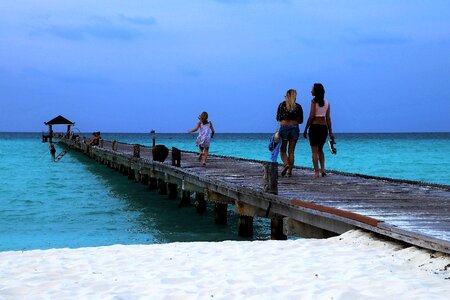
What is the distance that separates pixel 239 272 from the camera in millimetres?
5852

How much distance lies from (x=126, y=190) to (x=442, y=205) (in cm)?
1700

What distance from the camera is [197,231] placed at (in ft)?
45.9

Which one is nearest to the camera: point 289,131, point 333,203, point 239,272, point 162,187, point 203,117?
point 239,272

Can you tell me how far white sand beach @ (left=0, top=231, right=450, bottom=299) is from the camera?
200 inches

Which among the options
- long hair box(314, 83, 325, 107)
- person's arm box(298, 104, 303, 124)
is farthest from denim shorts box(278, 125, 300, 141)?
long hair box(314, 83, 325, 107)

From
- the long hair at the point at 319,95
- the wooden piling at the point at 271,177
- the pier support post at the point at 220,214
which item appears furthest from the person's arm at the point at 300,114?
the pier support post at the point at 220,214

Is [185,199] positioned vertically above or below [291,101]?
below

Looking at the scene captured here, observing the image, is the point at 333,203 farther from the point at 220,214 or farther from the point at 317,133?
the point at 220,214

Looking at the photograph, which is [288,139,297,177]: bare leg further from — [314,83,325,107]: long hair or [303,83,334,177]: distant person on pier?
[314,83,325,107]: long hair

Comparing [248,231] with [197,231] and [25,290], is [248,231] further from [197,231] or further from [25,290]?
[25,290]

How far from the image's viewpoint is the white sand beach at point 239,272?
200 inches

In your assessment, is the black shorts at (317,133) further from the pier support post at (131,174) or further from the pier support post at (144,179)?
the pier support post at (131,174)

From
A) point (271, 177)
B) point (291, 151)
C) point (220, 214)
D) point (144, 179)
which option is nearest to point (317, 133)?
point (291, 151)

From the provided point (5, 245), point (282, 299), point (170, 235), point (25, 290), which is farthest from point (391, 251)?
point (5, 245)
